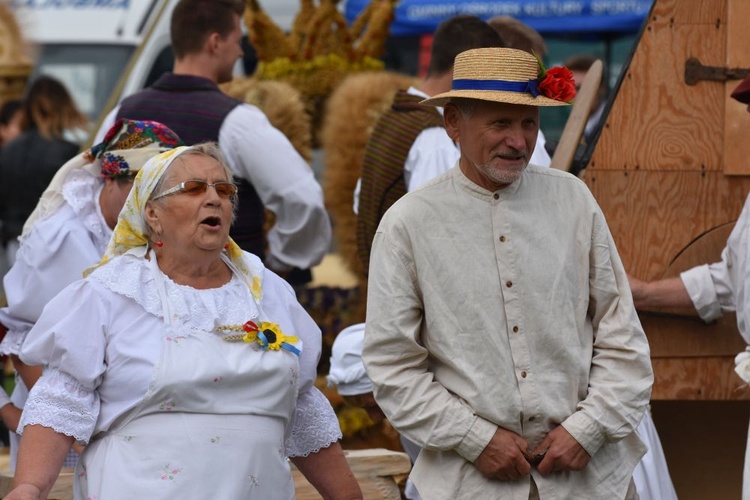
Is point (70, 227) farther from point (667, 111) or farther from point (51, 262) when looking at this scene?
point (667, 111)

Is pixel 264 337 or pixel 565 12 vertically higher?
pixel 264 337

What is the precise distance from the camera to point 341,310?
6.87 metres

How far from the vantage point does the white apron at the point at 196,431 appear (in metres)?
3.54

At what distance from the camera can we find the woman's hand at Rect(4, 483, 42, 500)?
3.40m

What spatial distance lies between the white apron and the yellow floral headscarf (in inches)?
7.8

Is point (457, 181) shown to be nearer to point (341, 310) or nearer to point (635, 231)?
point (635, 231)

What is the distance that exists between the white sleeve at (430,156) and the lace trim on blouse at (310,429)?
1430 millimetres

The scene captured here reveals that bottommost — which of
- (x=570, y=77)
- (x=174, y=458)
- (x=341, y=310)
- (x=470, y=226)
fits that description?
(x=341, y=310)

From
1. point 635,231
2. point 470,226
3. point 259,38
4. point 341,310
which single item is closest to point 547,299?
point 470,226

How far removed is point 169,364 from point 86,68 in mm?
8624

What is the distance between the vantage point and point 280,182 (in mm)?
5637

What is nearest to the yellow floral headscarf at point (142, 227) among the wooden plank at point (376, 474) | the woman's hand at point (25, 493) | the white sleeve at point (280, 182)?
the woman's hand at point (25, 493)

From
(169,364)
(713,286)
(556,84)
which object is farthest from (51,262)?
(713,286)

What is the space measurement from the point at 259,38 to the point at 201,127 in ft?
8.06
